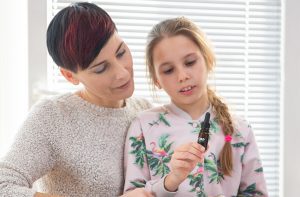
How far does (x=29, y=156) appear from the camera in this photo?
3.85ft

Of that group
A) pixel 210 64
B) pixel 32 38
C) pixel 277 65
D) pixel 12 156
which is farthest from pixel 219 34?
pixel 12 156

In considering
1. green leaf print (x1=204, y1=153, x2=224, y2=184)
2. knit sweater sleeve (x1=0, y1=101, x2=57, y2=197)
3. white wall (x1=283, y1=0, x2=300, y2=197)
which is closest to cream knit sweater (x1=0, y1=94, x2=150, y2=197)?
knit sweater sleeve (x1=0, y1=101, x2=57, y2=197)

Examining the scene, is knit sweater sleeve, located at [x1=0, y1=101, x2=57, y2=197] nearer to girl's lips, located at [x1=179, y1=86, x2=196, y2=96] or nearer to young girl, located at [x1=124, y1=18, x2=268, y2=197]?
young girl, located at [x1=124, y1=18, x2=268, y2=197]

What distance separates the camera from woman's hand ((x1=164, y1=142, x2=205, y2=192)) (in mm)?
1085

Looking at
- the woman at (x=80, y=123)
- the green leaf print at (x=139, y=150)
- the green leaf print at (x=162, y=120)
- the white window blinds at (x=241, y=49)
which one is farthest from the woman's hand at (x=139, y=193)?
the white window blinds at (x=241, y=49)

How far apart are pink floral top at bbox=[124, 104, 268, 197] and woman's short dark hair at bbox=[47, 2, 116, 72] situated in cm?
26

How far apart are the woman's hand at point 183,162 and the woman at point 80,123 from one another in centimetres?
7

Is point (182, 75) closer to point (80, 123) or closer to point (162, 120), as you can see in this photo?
point (162, 120)

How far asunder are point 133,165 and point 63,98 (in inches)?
10.4

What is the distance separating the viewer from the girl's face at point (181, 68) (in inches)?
49.2

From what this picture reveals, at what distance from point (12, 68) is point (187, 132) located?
78cm

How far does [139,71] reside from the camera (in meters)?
1.83

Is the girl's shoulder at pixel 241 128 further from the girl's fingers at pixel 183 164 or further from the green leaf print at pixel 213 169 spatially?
the girl's fingers at pixel 183 164

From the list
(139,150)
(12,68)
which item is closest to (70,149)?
(139,150)
